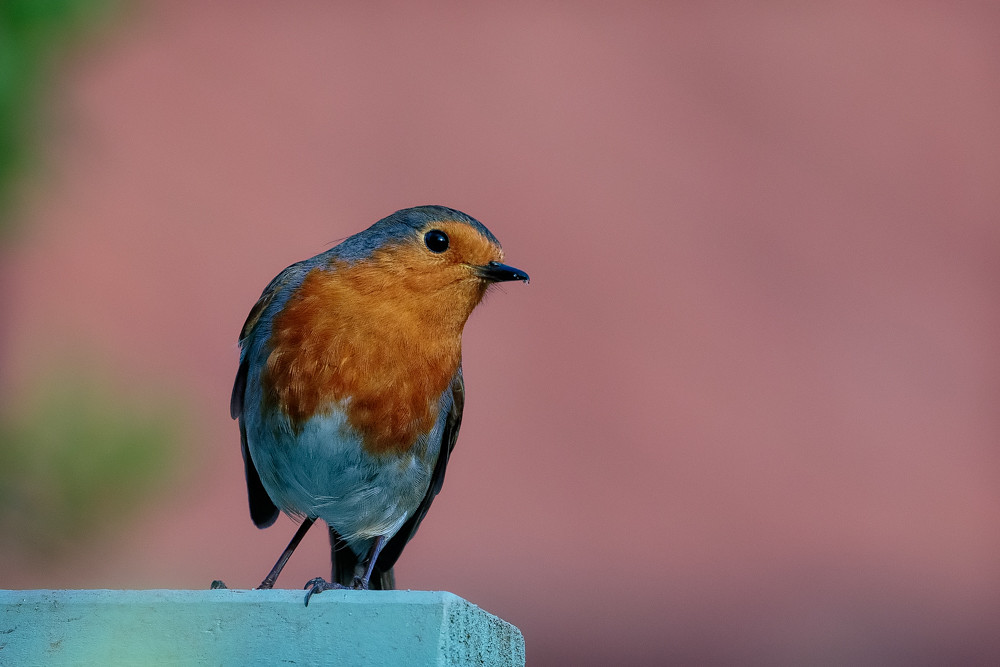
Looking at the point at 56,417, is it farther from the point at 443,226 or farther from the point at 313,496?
the point at 443,226

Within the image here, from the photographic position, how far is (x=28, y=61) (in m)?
1.92

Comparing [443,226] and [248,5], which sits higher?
[248,5]

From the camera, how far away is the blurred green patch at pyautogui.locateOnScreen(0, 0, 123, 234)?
1877 mm

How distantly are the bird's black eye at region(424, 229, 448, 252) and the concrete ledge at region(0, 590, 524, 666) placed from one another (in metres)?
0.94

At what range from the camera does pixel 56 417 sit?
186cm

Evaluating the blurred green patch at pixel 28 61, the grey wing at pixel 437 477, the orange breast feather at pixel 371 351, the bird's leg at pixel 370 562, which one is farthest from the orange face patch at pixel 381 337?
the blurred green patch at pixel 28 61

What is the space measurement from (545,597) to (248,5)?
302 centimetres

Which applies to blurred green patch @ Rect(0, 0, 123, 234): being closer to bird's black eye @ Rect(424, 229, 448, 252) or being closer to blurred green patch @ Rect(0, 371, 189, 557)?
blurred green patch @ Rect(0, 371, 189, 557)

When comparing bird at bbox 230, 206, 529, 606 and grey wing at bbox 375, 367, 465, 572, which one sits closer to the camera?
bird at bbox 230, 206, 529, 606

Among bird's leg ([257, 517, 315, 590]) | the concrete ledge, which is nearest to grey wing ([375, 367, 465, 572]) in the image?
bird's leg ([257, 517, 315, 590])

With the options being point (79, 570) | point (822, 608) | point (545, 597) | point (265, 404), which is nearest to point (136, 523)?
point (79, 570)

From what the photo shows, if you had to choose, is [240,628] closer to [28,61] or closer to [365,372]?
[365,372]

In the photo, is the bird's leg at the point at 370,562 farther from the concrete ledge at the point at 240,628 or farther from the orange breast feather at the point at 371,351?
the concrete ledge at the point at 240,628

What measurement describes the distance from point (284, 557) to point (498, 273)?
0.75 meters
